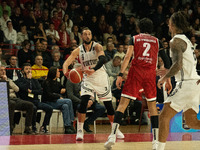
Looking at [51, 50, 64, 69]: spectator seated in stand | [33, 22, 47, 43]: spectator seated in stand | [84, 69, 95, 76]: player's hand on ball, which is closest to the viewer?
[84, 69, 95, 76]: player's hand on ball

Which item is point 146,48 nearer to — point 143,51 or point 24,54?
point 143,51

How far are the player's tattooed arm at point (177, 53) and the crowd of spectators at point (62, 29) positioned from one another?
4.74 meters

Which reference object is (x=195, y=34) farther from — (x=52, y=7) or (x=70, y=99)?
(x=70, y=99)

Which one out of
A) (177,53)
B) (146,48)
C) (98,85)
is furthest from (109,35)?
(177,53)

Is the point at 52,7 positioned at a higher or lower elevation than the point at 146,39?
higher

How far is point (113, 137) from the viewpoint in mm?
5305

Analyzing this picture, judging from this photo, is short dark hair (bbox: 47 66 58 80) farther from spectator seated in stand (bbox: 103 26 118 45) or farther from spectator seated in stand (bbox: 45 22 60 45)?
spectator seated in stand (bbox: 103 26 118 45)

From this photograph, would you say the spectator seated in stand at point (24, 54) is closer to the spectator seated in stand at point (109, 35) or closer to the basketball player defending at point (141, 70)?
the spectator seated in stand at point (109, 35)

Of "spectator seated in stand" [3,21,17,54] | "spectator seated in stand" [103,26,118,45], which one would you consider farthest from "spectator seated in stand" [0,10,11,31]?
"spectator seated in stand" [103,26,118,45]

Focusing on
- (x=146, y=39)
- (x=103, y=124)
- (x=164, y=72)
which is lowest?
(x=103, y=124)

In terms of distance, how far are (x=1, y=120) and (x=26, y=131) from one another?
881 mm

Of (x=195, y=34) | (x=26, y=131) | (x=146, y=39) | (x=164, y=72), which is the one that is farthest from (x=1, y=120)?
(x=195, y=34)

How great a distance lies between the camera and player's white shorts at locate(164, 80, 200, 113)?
14.2 feet

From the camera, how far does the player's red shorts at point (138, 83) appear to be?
5.36 metres
